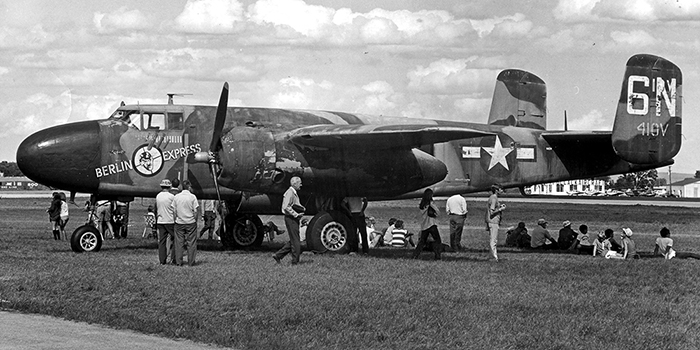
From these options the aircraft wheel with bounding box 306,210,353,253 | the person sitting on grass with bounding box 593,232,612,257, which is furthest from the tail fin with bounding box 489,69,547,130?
the aircraft wheel with bounding box 306,210,353,253

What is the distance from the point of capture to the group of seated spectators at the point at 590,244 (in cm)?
2181

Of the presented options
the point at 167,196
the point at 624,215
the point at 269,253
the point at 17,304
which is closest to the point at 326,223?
the point at 269,253

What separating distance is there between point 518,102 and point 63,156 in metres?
14.0

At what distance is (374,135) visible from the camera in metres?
20.3

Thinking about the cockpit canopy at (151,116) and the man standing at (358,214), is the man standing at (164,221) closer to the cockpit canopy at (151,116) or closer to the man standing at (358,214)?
the cockpit canopy at (151,116)

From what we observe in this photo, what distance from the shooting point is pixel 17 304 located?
511 inches

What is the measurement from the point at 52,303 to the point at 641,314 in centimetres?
891

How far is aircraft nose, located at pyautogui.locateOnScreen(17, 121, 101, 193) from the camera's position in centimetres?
2086

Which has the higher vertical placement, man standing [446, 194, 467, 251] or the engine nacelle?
the engine nacelle

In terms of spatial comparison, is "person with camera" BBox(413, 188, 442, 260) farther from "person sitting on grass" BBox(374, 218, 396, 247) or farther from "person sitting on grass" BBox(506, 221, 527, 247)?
"person sitting on grass" BBox(506, 221, 527, 247)

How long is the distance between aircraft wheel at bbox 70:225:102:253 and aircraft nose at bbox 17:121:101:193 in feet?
3.31

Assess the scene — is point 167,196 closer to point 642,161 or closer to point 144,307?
point 144,307

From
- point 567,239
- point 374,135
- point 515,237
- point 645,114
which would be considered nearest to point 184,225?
point 374,135

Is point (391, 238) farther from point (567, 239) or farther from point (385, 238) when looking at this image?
point (567, 239)
